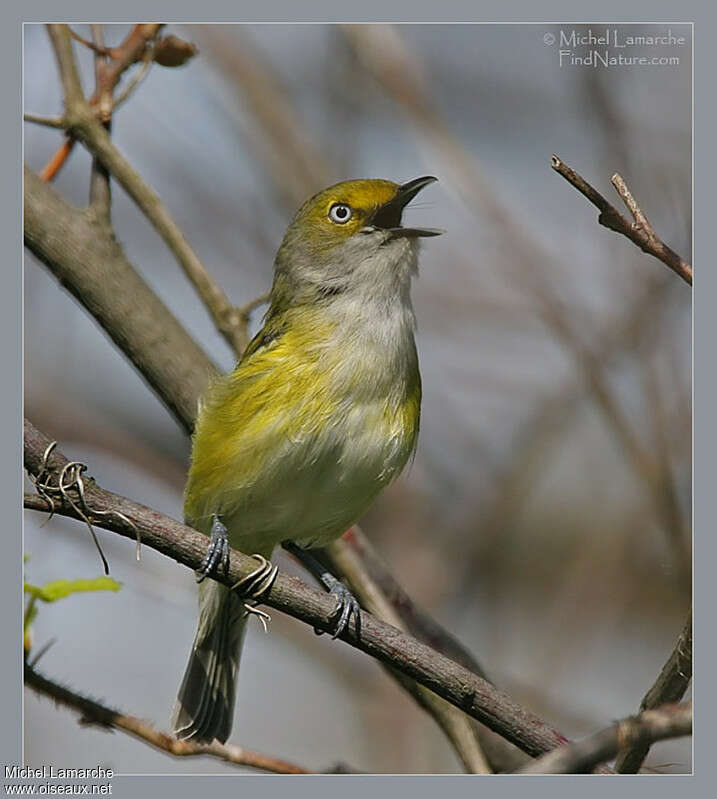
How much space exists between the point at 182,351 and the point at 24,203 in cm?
62

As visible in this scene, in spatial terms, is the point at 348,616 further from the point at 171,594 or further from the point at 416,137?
the point at 416,137

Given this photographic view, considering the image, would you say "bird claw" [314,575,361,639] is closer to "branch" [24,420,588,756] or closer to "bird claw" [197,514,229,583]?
"branch" [24,420,588,756]

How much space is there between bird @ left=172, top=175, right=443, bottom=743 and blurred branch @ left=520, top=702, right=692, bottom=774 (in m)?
1.07

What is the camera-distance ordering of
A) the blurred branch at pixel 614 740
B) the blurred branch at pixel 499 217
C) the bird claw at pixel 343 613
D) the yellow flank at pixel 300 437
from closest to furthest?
the blurred branch at pixel 614 740 < the bird claw at pixel 343 613 < the yellow flank at pixel 300 437 < the blurred branch at pixel 499 217

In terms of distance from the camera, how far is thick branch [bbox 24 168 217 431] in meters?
3.05

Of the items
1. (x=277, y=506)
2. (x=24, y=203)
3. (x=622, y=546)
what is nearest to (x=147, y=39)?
(x=24, y=203)

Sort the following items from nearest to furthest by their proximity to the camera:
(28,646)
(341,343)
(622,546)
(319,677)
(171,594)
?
(28,646) < (341,343) < (171,594) < (319,677) < (622,546)

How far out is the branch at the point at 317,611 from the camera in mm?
1914

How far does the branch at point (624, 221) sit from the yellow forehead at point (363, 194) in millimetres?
1298

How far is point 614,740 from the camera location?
4.56 feet

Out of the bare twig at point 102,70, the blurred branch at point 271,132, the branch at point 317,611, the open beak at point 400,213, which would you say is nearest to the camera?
the branch at point 317,611

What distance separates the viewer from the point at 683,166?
3.44 meters

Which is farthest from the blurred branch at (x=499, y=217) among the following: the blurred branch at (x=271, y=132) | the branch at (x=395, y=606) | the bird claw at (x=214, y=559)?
the bird claw at (x=214, y=559)

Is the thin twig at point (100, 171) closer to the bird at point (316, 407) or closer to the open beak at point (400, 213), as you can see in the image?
the bird at point (316, 407)
